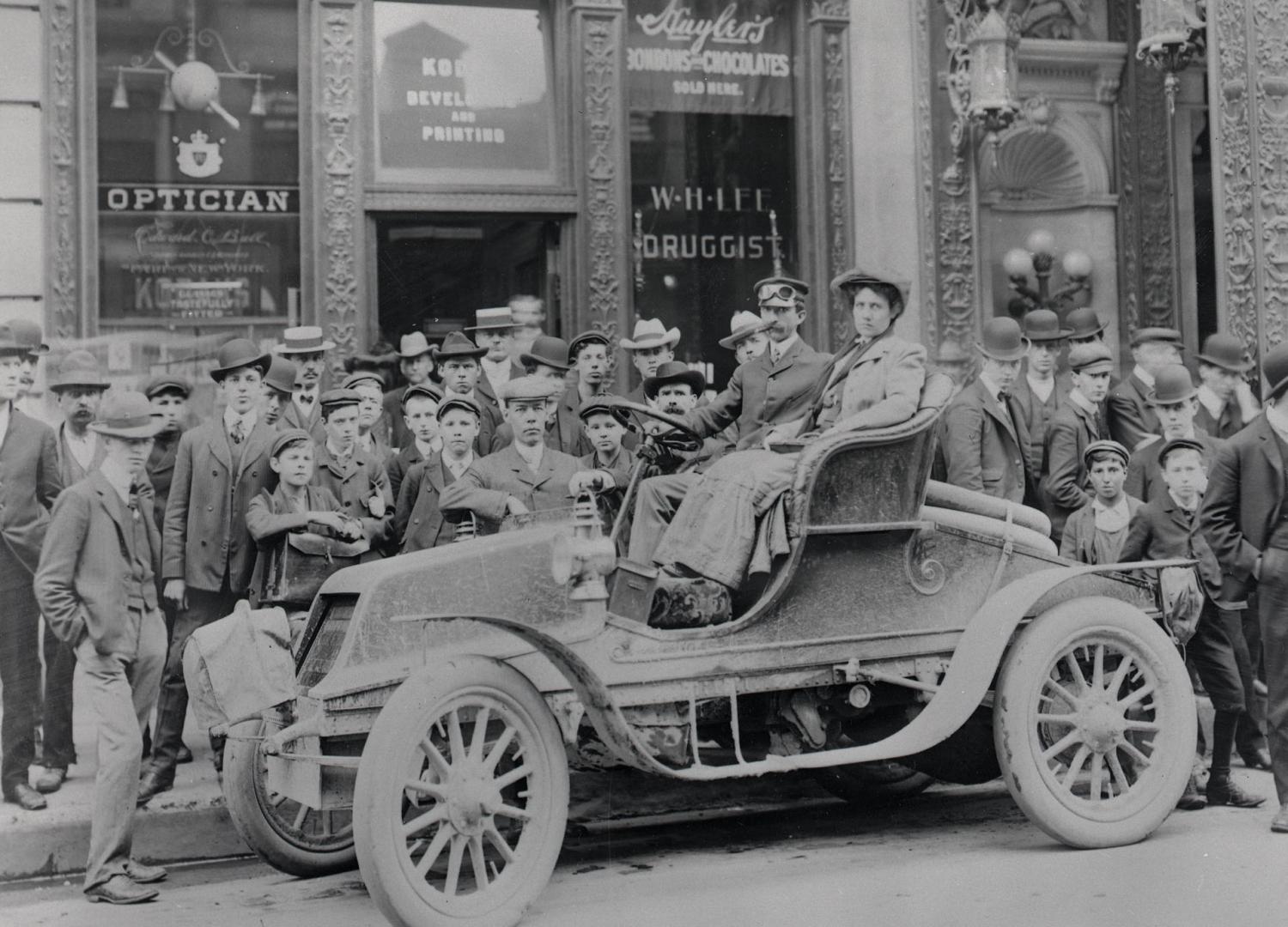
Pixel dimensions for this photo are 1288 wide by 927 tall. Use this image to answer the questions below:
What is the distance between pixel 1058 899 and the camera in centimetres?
613

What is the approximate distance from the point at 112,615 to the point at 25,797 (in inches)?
52.0

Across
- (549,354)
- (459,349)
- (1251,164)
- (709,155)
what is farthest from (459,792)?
(1251,164)

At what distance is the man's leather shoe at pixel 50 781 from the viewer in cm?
781

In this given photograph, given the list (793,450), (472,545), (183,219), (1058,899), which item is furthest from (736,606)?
(183,219)

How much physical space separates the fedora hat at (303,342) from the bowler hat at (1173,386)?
4.72 metres

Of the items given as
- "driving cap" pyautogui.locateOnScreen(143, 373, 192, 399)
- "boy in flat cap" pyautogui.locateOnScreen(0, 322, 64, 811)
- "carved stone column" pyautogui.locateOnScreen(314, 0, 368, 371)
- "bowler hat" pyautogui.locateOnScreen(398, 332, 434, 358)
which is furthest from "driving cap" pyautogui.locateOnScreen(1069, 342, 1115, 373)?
"boy in flat cap" pyautogui.locateOnScreen(0, 322, 64, 811)

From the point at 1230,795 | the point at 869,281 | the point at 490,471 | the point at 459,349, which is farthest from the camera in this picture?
the point at 459,349

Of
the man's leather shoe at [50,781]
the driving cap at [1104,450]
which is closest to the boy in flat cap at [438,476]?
the man's leather shoe at [50,781]

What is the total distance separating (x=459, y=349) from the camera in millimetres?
9414

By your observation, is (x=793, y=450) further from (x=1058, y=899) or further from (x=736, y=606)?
(x=1058, y=899)

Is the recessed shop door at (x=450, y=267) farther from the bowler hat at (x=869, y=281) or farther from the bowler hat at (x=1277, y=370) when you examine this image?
the bowler hat at (x=1277, y=370)

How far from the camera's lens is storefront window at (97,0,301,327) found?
10773 mm

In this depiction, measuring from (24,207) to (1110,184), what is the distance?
8.06 meters

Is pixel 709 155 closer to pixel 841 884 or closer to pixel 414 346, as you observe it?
pixel 414 346
